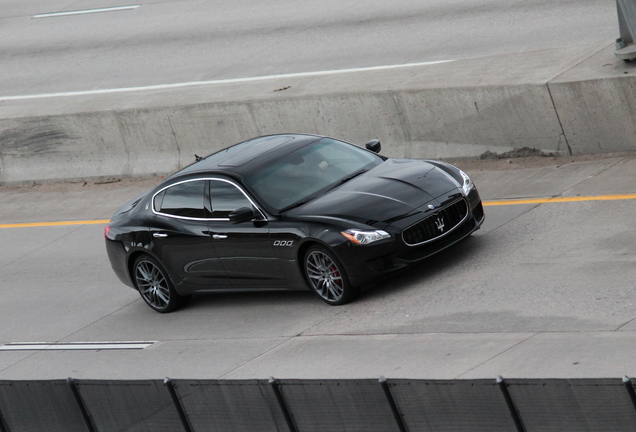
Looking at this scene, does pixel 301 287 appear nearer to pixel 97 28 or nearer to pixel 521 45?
pixel 521 45

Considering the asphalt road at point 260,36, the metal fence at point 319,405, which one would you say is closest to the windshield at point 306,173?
the metal fence at point 319,405

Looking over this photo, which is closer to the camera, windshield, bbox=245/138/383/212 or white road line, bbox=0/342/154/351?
windshield, bbox=245/138/383/212

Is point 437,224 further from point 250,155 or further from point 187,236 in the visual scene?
point 187,236

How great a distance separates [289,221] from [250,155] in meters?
1.42

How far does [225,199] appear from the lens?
39.1 ft

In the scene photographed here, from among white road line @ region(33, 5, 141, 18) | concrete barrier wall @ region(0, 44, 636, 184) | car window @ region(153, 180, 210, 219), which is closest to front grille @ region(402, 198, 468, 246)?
car window @ region(153, 180, 210, 219)

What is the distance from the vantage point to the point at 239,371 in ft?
33.2

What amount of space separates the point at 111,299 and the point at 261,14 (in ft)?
43.0

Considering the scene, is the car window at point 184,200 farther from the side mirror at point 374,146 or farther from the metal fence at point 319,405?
the metal fence at point 319,405

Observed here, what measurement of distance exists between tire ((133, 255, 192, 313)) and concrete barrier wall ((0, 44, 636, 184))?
470cm

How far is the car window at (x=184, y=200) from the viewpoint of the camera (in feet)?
39.9

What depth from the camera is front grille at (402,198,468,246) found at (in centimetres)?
1093

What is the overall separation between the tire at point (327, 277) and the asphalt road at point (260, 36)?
319 inches

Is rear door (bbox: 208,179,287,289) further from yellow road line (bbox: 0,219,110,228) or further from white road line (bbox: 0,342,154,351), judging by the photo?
yellow road line (bbox: 0,219,110,228)
